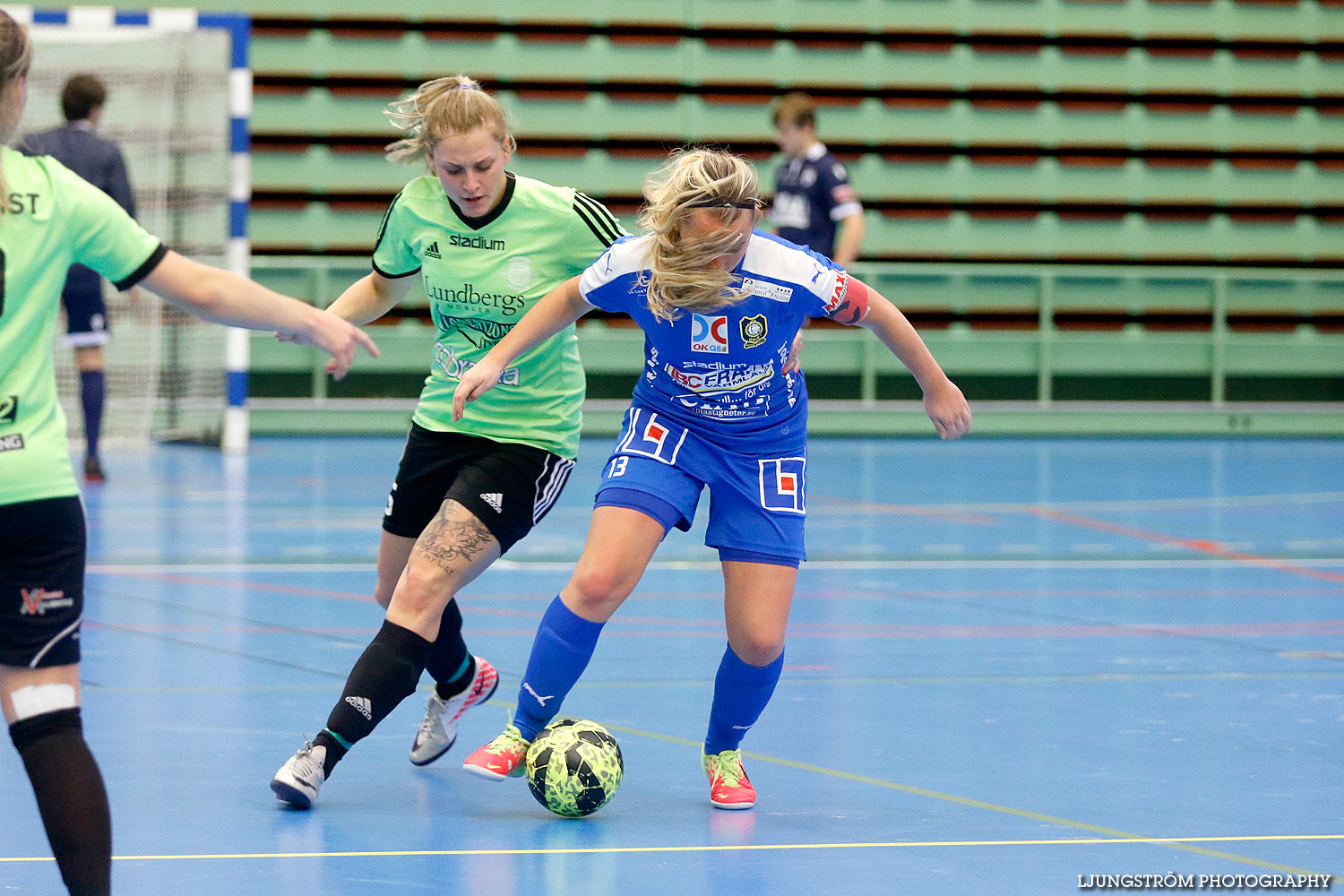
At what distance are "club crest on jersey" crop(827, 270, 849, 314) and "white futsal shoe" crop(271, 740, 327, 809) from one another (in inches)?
54.8

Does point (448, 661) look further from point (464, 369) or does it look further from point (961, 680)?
point (961, 680)

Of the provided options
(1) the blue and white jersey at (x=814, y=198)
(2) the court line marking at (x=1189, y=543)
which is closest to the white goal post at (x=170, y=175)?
(1) the blue and white jersey at (x=814, y=198)

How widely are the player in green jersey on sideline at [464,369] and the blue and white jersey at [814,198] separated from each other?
5.96 m

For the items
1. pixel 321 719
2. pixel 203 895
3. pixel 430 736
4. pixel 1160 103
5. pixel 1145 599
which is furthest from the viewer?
pixel 1160 103

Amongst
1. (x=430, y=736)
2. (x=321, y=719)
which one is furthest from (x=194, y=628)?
(x=430, y=736)

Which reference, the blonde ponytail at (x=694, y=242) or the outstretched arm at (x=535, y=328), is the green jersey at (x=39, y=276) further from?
the blonde ponytail at (x=694, y=242)

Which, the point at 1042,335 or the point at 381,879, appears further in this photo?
the point at 1042,335

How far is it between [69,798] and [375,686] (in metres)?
1.09

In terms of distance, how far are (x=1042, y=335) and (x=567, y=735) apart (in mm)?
10647

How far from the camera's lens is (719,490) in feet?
12.0

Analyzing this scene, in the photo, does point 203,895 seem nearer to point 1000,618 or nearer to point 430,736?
point 430,736

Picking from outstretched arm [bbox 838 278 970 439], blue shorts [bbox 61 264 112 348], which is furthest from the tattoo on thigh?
blue shorts [bbox 61 264 112 348]

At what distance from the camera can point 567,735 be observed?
354cm

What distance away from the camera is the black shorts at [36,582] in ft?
8.11
